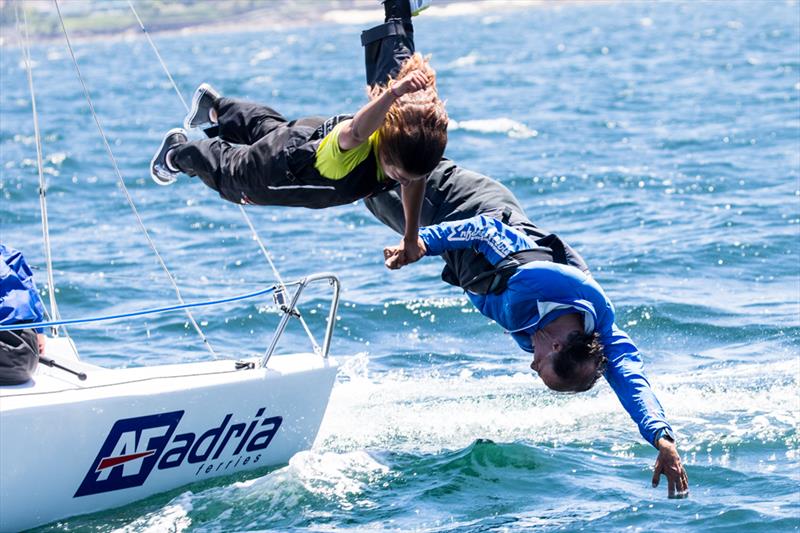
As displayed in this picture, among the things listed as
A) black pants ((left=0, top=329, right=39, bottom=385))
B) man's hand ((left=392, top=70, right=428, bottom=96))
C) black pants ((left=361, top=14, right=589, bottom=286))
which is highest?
man's hand ((left=392, top=70, right=428, bottom=96))

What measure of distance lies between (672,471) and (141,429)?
2.52 meters

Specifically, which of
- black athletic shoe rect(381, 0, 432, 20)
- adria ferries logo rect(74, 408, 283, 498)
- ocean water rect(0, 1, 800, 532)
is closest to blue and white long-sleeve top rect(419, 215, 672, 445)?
ocean water rect(0, 1, 800, 532)

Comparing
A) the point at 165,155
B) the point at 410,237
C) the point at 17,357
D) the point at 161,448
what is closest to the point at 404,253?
the point at 410,237

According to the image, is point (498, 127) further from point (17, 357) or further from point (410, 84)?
point (410, 84)

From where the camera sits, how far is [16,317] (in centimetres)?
543

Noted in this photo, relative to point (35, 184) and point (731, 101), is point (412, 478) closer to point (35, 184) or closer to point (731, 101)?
point (35, 184)

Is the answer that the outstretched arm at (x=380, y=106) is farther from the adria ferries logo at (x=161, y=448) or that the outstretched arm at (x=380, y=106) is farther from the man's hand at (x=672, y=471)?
the adria ferries logo at (x=161, y=448)

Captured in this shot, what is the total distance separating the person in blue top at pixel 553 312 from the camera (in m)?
4.66

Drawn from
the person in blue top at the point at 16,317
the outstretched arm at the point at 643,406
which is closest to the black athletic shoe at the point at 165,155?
the person in blue top at the point at 16,317

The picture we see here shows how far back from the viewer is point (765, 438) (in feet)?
21.2

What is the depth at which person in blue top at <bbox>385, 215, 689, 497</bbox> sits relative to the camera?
15.3 ft

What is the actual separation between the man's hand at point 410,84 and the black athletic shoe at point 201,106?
4.84 feet

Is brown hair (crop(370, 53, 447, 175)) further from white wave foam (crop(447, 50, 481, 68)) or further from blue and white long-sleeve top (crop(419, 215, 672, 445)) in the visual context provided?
white wave foam (crop(447, 50, 481, 68))

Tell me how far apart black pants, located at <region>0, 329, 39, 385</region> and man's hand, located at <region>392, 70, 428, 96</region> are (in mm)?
2252
